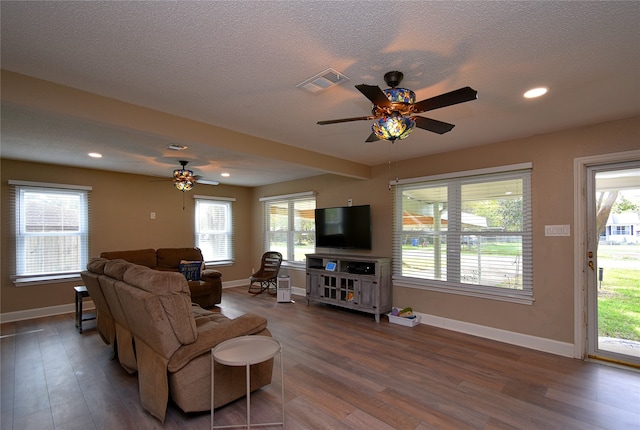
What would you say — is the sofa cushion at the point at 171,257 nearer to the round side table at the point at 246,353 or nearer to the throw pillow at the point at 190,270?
the throw pillow at the point at 190,270

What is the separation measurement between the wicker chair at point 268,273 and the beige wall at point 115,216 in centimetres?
107

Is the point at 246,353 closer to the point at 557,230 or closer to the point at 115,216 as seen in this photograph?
the point at 557,230

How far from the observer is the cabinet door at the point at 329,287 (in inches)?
200

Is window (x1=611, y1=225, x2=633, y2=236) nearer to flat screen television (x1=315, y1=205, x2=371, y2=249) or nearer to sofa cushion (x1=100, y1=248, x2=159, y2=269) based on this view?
flat screen television (x1=315, y1=205, x2=371, y2=249)

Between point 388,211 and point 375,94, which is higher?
point 375,94

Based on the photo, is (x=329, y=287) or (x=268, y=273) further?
(x=268, y=273)

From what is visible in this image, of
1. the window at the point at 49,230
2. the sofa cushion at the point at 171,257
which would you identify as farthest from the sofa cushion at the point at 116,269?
the window at the point at 49,230

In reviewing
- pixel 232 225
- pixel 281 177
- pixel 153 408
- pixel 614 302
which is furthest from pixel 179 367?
pixel 232 225

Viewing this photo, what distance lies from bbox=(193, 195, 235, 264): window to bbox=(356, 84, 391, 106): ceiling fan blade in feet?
18.5

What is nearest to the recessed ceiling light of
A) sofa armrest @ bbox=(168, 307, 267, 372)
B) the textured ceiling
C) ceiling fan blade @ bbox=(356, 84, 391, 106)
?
the textured ceiling

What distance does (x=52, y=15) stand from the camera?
61.6 inches

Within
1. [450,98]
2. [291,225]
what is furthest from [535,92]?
[291,225]

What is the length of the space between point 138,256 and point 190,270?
93 cm

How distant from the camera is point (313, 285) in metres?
5.43
